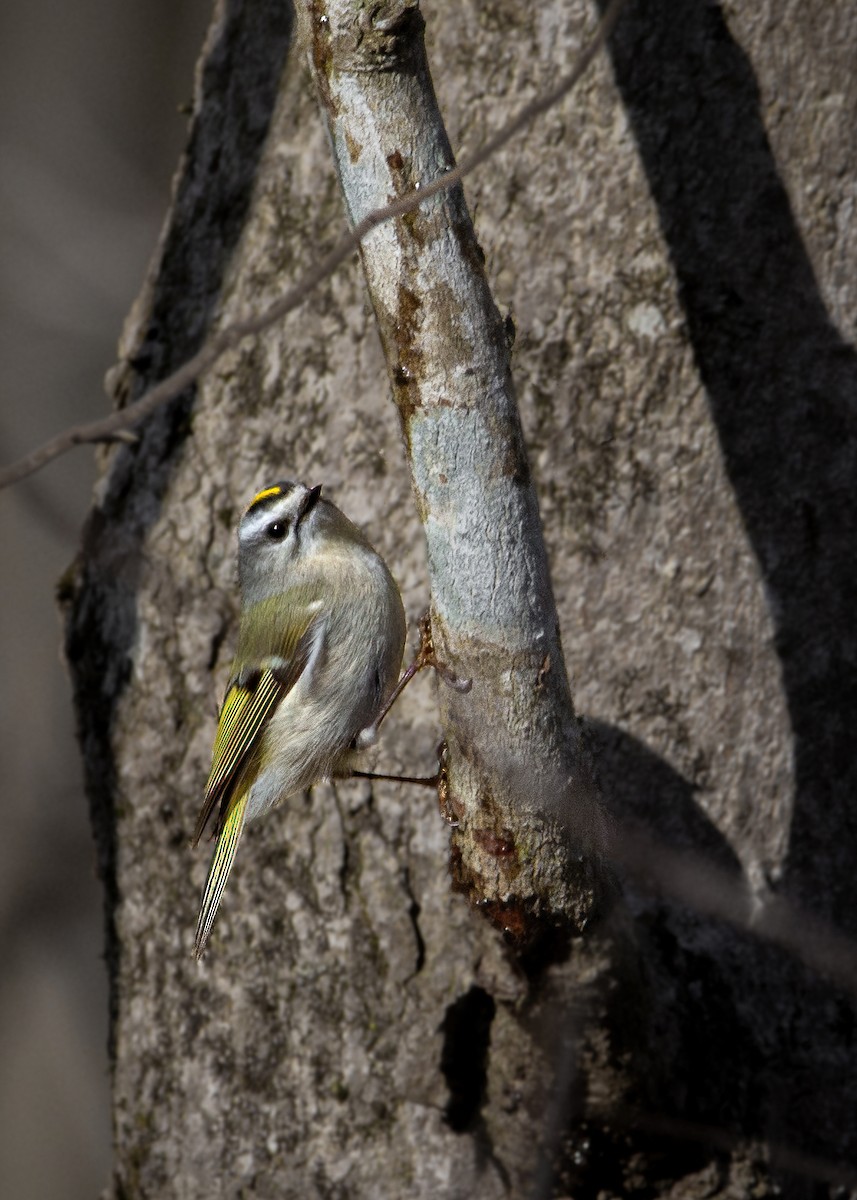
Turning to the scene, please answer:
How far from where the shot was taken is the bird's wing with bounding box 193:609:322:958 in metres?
2.26

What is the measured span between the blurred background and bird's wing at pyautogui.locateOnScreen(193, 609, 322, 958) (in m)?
2.94

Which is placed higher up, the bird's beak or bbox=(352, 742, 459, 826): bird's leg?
the bird's beak

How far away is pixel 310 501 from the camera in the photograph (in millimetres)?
2266

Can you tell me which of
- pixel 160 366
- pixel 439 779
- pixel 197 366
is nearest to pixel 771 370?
pixel 439 779

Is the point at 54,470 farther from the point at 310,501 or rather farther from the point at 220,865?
the point at 220,865

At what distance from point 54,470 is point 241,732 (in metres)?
3.23

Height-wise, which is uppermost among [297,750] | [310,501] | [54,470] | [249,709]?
[54,470]

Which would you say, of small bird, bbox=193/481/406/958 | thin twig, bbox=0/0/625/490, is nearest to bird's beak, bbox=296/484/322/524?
small bird, bbox=193/481/406/958

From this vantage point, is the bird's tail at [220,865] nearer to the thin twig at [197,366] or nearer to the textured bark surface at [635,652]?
the textured bark surface at [635,652]

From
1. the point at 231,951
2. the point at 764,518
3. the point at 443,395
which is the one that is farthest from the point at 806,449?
the point at 231,951

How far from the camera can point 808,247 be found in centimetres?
239

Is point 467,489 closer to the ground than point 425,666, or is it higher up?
higher up

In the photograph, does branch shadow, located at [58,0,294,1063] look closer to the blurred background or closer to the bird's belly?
the bird's belly

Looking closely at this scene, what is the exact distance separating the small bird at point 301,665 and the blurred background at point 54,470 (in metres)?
2.95
